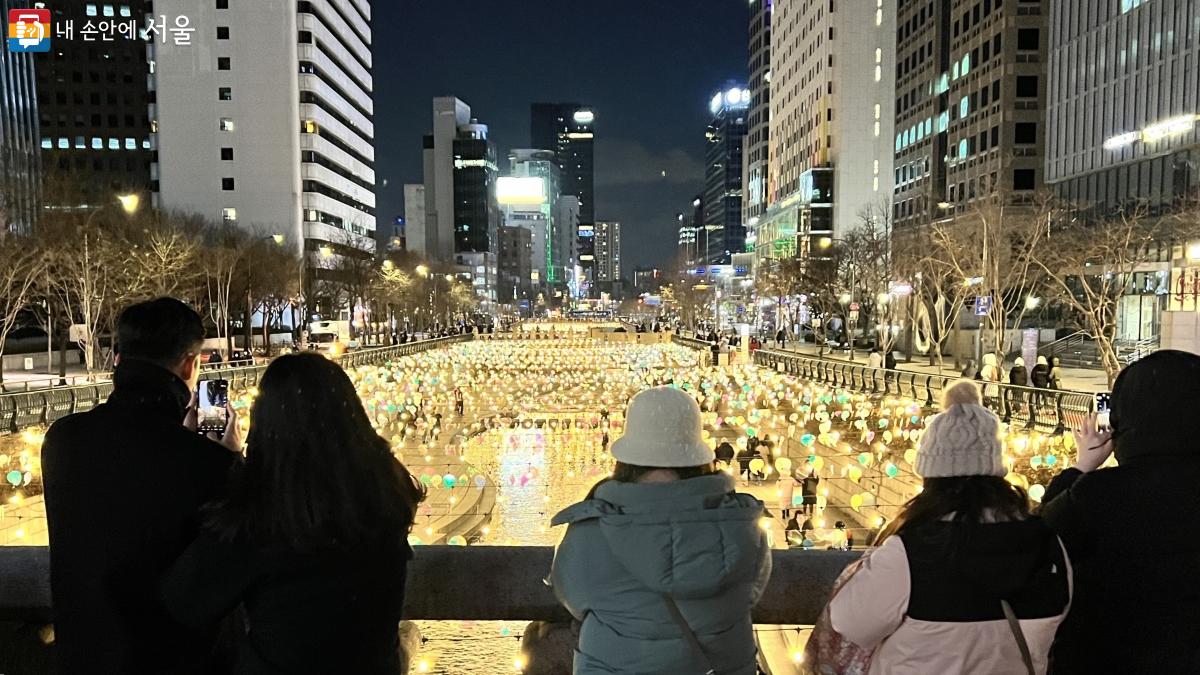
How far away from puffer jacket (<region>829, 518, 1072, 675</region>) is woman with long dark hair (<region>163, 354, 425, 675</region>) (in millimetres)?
1360

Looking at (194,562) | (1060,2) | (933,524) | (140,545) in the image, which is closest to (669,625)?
(933,524)

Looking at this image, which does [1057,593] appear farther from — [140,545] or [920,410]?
[920,410]

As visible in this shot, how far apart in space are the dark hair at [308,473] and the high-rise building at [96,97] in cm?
10616

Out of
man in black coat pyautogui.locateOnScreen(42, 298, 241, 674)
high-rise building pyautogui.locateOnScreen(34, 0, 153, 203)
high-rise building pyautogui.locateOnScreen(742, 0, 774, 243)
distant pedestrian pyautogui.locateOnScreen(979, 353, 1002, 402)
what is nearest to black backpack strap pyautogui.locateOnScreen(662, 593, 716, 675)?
man in black coat pyautogui.locateOnScreen(42, 298, 241, 674)

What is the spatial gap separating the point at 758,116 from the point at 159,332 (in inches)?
5602

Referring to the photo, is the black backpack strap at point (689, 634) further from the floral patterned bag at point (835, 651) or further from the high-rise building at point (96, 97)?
the high-rise building at point (96, 97)

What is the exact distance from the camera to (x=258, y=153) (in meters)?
80.5

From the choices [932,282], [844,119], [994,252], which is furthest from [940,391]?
[844,119]

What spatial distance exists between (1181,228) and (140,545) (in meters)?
38.6

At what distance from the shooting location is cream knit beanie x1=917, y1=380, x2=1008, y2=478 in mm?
2156

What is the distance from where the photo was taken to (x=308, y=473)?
6.65 feet

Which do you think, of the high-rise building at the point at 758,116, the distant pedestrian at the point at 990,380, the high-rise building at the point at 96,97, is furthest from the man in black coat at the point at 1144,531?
the high-rise building at the point at 758,116

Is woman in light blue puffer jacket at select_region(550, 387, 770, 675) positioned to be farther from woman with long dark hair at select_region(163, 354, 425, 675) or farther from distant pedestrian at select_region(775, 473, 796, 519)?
distant pedestrian at select_region(775, 473, 796, 519)

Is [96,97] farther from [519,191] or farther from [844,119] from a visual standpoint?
[519,191]
